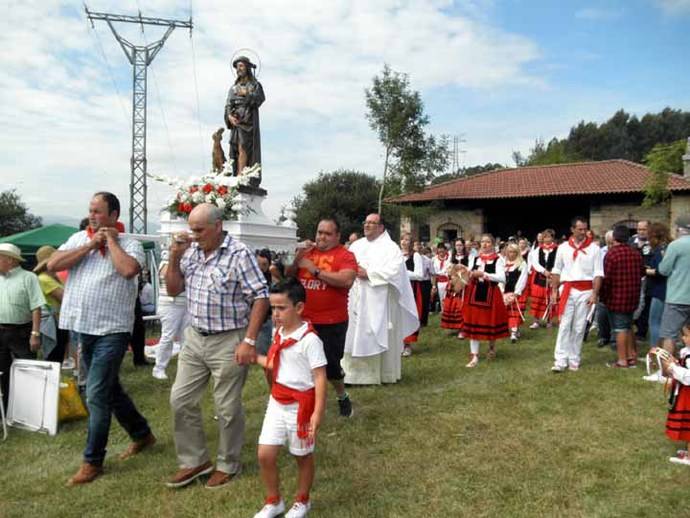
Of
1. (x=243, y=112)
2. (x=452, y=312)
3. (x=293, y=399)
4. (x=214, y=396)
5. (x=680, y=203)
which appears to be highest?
(x=243, y=112)

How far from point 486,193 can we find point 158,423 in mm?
25207

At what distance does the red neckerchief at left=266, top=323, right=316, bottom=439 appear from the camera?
3385 mm

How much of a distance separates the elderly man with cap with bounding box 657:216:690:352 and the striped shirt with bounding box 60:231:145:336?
4866 mm

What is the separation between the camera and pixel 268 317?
212 inches

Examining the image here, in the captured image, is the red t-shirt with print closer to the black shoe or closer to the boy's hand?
the black shoe

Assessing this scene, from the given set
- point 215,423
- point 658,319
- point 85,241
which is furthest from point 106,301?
point 658,319

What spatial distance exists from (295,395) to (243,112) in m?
7.16

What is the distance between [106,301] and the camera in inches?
166

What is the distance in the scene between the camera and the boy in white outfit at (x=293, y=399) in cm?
338

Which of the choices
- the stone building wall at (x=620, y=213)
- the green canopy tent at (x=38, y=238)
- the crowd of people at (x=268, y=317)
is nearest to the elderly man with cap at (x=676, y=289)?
the crowd of people at (x=268, y=317)

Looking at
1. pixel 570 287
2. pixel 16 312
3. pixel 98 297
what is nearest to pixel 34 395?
pixel 16 312

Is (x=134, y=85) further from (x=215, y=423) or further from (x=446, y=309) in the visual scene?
(x=215, y=423)

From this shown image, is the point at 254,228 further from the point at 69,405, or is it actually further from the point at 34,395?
the point at 34,395

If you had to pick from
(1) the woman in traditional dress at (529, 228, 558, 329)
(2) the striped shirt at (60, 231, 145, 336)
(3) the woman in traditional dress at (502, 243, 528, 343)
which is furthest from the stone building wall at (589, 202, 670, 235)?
(2) the striped shirt at (60, 231, 145, 336)
